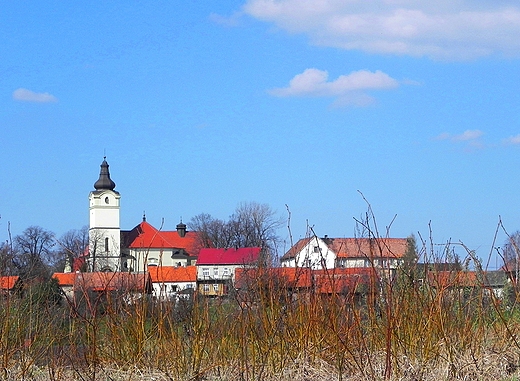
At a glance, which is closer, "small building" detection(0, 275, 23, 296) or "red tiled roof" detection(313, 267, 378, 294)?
"red tiled roof" detection(313, 267, 378, 294)

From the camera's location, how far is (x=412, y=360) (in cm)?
618

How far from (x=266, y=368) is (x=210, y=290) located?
46.1 inches

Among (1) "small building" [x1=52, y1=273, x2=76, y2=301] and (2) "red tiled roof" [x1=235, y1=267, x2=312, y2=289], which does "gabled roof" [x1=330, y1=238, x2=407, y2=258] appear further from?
(1) "small building" [x1=52, y1=273, x2=76, y2=301]

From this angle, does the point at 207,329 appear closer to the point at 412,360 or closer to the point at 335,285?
the point at 335,285

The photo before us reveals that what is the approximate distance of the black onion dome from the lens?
91.8 metres

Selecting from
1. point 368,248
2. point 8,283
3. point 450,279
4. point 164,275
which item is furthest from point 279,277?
point 164,275

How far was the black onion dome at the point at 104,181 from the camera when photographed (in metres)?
91.8

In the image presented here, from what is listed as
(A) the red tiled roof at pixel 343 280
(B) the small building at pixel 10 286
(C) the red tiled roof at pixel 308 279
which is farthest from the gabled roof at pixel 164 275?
(A) the red tiled roof at pixel 343 280

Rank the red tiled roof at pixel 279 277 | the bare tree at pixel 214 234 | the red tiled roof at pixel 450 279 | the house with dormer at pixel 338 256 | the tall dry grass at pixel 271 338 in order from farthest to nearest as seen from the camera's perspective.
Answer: the bare tree at pixel 214 234 → the red tiled roof at pixel 279 277 → the house with dormer at pixel 338 256 → the tall dry grass at pixel 271 338 → the red tiled roof at pixel 450 279

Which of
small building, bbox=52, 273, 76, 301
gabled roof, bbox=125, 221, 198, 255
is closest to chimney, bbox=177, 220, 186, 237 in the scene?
gabled roof, bbox=125, 221, 198, 255

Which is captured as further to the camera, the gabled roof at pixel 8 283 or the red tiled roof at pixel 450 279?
the gabled roof at pixel 8 283

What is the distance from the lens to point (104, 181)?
301ft

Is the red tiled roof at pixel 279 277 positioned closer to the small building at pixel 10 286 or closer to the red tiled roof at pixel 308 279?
the red tiled roof at pixel 308 279

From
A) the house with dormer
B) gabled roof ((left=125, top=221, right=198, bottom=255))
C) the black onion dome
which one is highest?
the black onion dome
